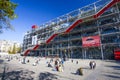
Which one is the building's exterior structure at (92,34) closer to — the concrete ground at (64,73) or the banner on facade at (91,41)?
the banner on facade at (91,41)

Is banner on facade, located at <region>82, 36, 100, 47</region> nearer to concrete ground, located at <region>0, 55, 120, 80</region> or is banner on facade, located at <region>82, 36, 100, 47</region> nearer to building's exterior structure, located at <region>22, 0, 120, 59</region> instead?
building's exterior structure, located at <region>22, 0, 120, 59</region>

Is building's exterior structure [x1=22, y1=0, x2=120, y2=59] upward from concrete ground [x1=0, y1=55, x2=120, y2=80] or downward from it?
upward

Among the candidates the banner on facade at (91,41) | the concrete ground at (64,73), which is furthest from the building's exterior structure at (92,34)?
the concrete ground at (64,73)

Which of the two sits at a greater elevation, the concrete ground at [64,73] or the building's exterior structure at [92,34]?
the building's exterior structure at [92,34]

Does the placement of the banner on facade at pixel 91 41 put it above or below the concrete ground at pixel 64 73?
above

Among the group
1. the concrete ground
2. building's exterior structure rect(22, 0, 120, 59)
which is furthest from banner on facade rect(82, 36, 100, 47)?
the concrete ground

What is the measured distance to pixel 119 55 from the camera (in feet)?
85.1

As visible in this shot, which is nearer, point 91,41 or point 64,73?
point 64,73

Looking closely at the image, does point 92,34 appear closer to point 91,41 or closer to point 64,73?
point 91,41

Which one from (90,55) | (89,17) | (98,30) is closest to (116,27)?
(98,30)

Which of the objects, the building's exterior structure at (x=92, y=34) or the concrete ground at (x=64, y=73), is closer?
the concrete ground at (x=64, y=73)

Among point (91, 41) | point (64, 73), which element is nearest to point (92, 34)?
point (91, 41)

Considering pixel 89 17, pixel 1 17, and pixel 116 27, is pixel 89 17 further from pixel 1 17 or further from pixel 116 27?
pixel 1 17

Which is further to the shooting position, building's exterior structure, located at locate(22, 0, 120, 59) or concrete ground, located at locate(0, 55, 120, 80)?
building's exterior structure, located at locate(22, 0, 120, 59)
